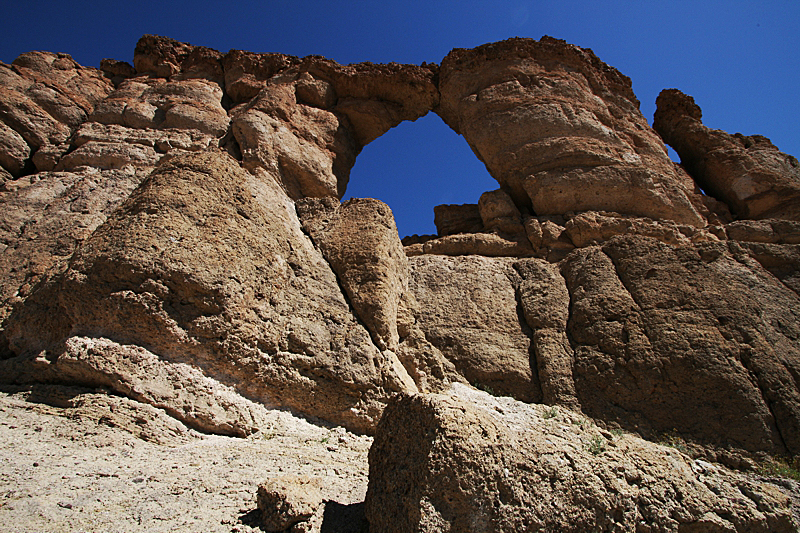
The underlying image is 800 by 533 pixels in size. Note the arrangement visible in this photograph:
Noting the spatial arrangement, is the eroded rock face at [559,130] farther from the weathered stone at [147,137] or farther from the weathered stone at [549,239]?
the weathered stone at [147,137]

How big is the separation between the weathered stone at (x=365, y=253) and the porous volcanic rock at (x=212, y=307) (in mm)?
294

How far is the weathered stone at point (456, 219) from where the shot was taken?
1162 centimetres

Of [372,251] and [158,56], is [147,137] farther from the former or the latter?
[372,251]

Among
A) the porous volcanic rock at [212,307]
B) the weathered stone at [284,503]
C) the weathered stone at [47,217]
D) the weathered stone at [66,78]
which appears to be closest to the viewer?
the weathered stone at [284,503]

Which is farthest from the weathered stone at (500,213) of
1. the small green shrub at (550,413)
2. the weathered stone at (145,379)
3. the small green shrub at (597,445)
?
the weathered stone at (145,379)

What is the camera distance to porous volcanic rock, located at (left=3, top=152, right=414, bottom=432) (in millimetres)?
4684

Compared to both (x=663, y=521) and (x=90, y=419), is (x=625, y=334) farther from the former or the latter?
(x=90, y=419)

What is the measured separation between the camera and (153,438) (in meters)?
3.95

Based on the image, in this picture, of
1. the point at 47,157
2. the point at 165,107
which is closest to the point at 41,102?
the point at 47,157

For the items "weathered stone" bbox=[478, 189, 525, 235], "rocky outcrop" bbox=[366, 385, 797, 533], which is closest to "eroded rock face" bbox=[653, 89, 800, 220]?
"weathered stone" bbox=[478, 189, 525, 235]

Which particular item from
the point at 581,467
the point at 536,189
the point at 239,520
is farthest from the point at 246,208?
the point at 536,189

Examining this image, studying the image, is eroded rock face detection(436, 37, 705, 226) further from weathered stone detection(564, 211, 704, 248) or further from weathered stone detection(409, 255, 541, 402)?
weathered stone detection(409, 255, 541, 402)

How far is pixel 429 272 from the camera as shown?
888 centimetres

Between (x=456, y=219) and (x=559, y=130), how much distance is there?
309cm
